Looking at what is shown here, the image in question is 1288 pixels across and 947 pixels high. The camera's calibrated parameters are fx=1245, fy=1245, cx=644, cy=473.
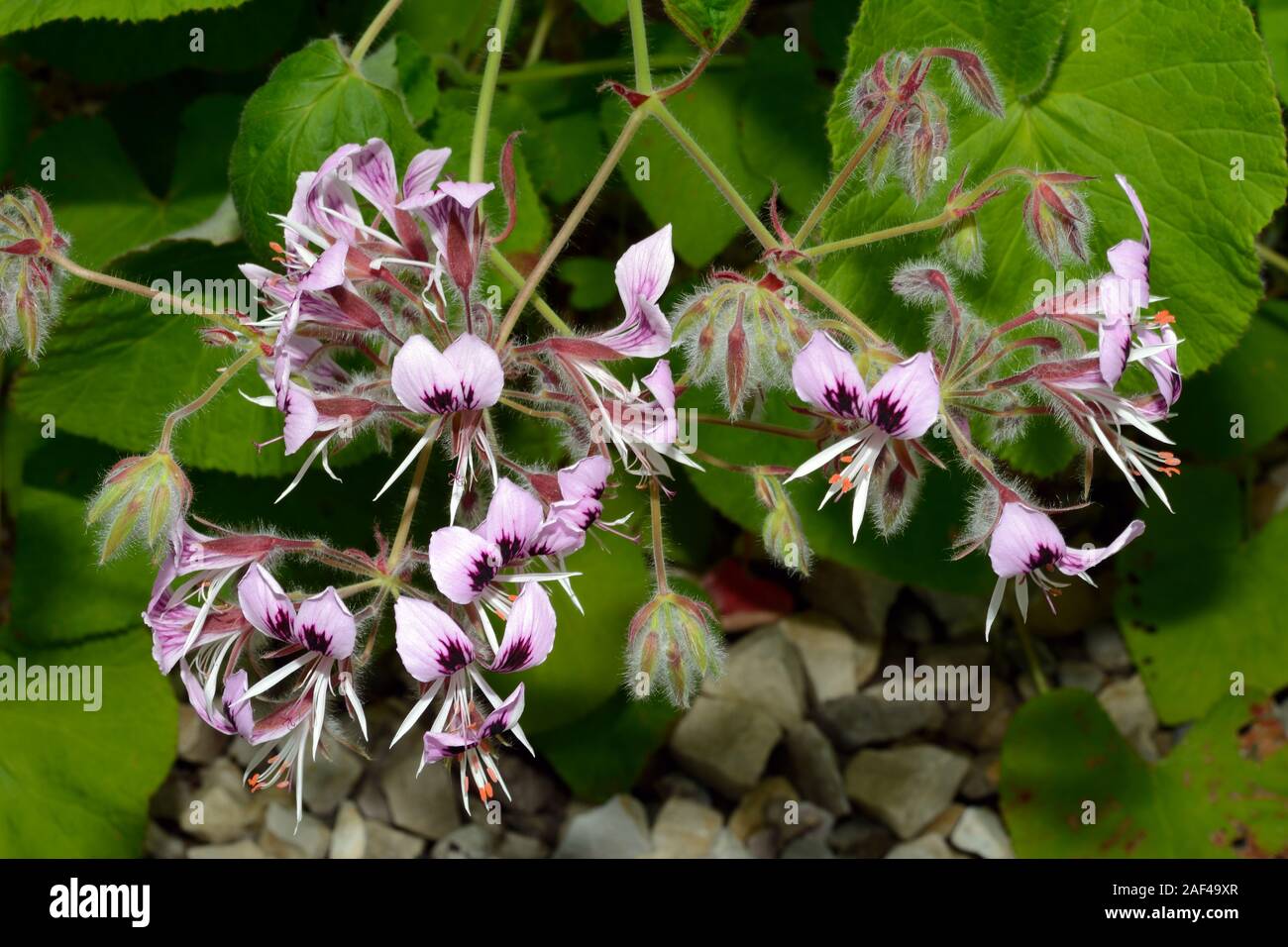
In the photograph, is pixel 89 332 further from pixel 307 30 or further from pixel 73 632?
pixel 307 30

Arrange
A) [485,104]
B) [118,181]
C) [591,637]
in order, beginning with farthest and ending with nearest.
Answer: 1. [118,181]
2. [591,637]
3. [485,104]

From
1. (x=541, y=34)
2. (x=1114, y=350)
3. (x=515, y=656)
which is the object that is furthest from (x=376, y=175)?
(x=541, y=34)

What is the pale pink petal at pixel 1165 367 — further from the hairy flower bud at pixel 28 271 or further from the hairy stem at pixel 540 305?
the hairy flower bud at pixel 28 271

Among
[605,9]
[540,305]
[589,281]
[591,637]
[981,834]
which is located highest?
[605,9]

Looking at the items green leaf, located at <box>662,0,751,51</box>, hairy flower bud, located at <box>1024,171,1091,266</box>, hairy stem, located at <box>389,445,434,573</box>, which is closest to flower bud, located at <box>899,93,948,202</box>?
hairy flower bud, located at <box>1024,171,1091,266</box>

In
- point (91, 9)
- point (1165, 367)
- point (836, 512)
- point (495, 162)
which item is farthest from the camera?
point (836, 512)

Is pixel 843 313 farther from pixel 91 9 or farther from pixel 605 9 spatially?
pixel 91 9

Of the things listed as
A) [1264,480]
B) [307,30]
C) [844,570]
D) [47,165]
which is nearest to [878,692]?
[844,570]
